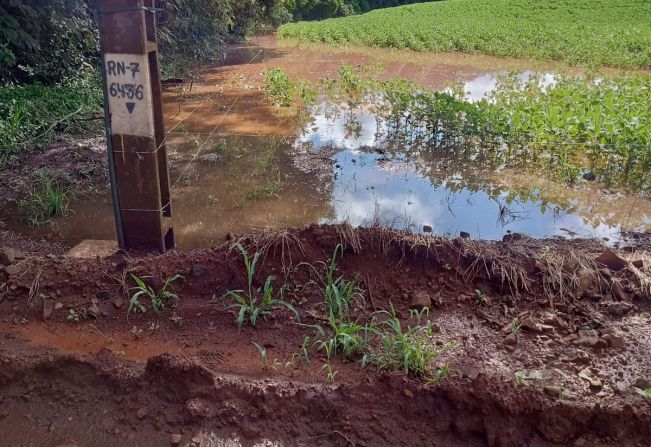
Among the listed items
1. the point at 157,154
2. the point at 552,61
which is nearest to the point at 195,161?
the point at 157,154

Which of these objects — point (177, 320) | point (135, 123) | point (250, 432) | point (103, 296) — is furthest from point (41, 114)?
point (250, 432)

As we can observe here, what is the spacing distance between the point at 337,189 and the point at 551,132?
3564 millimetres

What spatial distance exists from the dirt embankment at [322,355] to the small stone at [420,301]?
0.03 ft

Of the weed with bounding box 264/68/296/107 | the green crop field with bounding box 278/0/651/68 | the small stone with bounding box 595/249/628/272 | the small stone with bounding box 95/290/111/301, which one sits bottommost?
the small stone with bounding box 95/290/111/301

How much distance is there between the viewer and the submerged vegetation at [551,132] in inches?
322

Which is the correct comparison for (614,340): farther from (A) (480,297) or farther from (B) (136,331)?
(B) (136,331)

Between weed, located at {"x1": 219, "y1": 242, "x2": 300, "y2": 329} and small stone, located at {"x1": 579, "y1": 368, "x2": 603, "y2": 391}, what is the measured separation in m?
1.88

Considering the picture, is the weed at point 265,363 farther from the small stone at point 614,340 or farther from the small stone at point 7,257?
the small stone at point 7,257

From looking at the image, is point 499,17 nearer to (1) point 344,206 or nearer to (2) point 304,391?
(1) point 344,206

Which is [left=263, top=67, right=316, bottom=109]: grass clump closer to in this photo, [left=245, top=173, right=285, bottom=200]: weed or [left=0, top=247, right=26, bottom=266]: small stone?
[left=245, top=173, right=285, bottom=200]: weed

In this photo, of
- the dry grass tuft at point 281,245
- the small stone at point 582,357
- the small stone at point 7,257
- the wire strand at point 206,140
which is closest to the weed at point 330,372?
the dry grass tuft at point 281,245

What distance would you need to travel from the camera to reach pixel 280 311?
4.23m

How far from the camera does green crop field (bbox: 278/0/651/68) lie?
69.1 ft

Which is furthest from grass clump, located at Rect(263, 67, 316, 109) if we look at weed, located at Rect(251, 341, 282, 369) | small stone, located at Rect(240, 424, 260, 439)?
small stone, located at Rect(240, 424, 260, 439)
